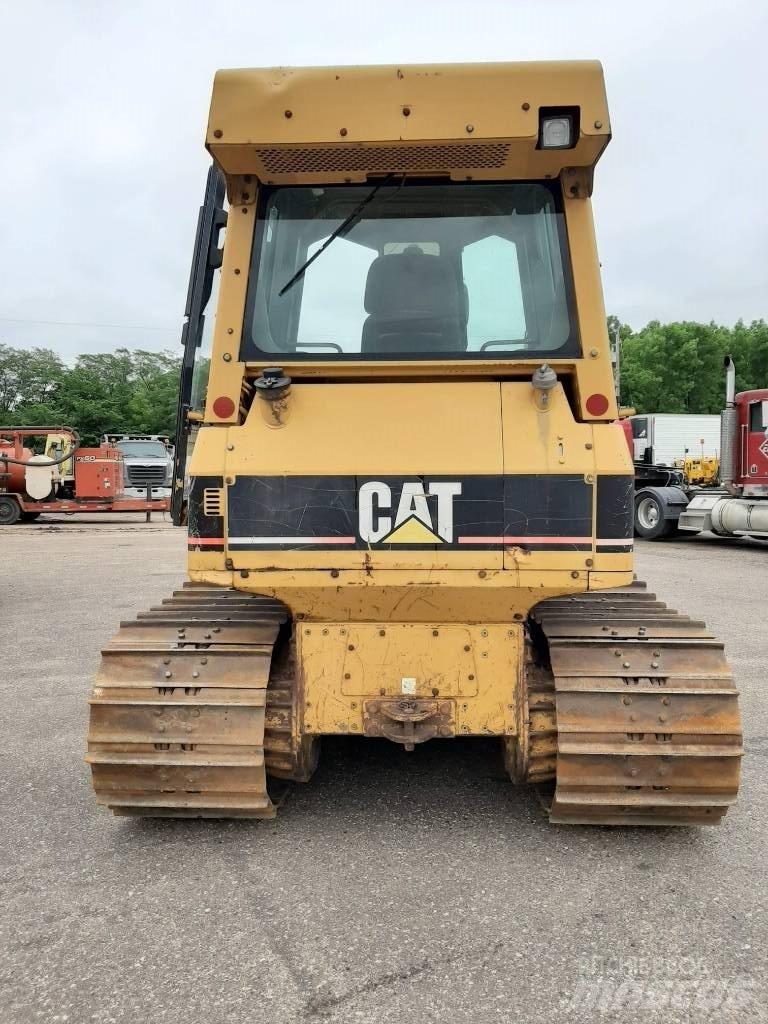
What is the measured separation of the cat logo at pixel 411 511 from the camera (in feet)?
9.74

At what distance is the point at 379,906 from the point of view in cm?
272

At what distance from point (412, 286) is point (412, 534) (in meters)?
1.07

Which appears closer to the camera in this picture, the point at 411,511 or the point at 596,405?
the point at 411,511

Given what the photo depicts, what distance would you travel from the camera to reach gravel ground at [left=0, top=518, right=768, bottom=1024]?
2270mm

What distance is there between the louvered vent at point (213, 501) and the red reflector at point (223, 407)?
0.29 m

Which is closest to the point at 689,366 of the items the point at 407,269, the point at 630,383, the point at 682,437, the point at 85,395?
the point at 630,383

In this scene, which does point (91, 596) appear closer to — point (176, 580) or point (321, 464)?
point (176, 580)

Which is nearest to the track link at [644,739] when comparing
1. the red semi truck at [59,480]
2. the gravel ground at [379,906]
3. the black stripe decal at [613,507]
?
the gravel ground at [379,906]

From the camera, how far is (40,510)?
19625mm

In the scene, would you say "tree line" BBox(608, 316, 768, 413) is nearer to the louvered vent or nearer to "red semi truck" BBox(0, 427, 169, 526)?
"red semi truck" BBox(0, 427, 169, 526)

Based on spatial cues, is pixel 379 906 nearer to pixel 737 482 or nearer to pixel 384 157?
pixel 384 157

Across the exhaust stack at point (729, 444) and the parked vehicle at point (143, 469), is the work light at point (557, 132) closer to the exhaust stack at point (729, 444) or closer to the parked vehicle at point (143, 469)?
the exhaust stack at point (729, 444)

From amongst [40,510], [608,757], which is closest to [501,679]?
[608,757]

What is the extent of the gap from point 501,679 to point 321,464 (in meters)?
1.06
